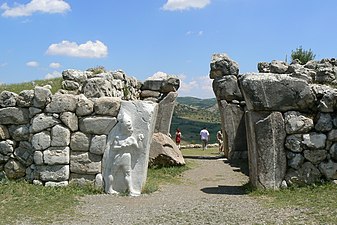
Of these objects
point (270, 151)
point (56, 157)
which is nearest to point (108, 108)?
point (56, 157)

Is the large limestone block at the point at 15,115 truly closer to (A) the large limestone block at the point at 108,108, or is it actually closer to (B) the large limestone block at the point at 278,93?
(A) the large limestone block at the point at 108,108

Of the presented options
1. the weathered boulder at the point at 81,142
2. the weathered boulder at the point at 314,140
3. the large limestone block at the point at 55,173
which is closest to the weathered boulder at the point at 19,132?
the large limestone block at the point at 55,173

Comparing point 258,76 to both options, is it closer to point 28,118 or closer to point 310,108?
point 310,108

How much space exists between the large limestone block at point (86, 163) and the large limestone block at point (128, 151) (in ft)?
0.60

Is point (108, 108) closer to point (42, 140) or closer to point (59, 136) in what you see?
point (59, 136)

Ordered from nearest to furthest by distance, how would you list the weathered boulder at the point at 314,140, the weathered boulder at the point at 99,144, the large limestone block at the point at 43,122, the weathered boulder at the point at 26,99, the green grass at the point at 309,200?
the green grass at the point at 309,200
the weathered boulder at the point at 314,140
the weathered boulder at the point at 99,144
the large limestone block at the point at 43,122
the weathered boulder at the point at 26,99

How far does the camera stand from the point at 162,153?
15352 mm

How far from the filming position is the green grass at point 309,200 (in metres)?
8.04

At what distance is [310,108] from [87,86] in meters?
6.45

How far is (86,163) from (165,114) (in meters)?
8.02

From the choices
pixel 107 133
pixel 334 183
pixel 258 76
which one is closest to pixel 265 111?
pixel 258 76

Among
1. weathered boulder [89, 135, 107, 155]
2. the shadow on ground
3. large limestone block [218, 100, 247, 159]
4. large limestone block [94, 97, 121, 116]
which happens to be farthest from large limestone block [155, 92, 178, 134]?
weathered boulder [89, 135, 107, 155]

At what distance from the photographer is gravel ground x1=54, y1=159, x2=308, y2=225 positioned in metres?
8.05

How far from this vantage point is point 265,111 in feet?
35.8
